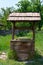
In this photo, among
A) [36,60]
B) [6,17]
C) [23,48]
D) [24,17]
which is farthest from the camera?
[6,17]

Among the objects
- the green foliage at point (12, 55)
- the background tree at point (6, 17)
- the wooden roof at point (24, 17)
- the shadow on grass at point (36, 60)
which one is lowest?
the background tree at point (6, 17)

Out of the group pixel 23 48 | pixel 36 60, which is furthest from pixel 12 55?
pixel 36 60

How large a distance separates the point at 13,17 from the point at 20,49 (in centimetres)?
170

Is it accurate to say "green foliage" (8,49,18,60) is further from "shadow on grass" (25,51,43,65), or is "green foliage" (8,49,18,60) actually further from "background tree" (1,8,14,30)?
"background tree" (1,8,14,30)

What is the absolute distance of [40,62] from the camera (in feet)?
34.5

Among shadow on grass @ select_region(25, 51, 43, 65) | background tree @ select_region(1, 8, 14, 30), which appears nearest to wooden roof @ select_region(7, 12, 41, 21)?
shadow on grass @ select_region(25, 51, 43, 65)

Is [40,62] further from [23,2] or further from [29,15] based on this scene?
[23,2]

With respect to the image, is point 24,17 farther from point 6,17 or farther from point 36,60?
point 6,17

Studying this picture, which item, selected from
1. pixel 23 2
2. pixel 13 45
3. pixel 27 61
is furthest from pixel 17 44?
pixel 23 2

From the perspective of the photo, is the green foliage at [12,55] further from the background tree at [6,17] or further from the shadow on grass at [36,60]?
the background tree at [6,17]

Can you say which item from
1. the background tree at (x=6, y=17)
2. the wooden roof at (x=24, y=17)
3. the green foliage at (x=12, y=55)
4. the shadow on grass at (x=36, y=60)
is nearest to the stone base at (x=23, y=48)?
the green foliage at (x=12, y=55)

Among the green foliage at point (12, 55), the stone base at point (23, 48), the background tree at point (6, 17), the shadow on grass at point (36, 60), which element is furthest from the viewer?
the background tree at point (6, 17)

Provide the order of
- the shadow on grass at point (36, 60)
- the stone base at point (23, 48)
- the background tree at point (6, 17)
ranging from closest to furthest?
the shadow on grass at point (36, 60)
the stone base at point (23, 48)
the background tree at point (6, 17)

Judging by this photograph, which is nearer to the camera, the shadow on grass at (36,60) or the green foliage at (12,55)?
the shadow on grass at (36,60)
